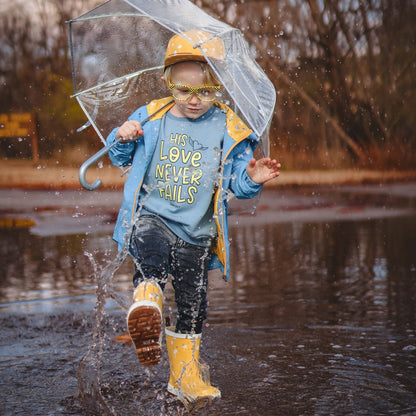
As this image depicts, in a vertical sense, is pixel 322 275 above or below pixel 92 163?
below

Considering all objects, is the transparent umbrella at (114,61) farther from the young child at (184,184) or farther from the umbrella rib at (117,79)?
the young child at (184,184)

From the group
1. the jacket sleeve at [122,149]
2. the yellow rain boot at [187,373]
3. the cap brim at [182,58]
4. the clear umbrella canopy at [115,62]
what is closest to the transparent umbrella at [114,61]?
the clear umbrella canopy at [115,62]

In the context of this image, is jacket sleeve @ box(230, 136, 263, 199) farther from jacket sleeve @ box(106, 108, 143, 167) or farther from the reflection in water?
the reflection in water

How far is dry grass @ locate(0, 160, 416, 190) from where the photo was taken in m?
11.0

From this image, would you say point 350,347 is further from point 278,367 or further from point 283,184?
point 283,184

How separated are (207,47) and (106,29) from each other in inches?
39.7

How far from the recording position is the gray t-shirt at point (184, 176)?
10.5ft

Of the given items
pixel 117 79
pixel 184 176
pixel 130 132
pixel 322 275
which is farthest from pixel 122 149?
pixel 322 275

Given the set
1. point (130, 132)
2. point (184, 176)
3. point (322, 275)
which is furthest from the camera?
point (322, 275)

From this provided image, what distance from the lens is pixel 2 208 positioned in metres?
9.34

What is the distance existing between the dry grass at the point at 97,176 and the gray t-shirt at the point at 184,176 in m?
7.51

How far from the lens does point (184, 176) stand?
3195mm

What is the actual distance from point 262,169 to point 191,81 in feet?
1.51

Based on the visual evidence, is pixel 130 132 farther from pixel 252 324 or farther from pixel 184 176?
pixel 252 324
